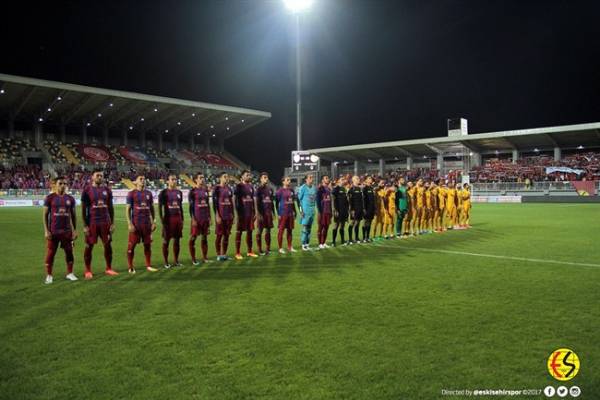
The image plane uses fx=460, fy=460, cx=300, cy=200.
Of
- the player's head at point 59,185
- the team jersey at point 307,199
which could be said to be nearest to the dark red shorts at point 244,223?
the team jersey at point 307,199

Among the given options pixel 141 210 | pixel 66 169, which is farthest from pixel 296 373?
pixel 66 169

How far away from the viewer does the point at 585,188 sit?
35469mm

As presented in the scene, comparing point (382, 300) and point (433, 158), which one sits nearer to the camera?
point (382, 300)

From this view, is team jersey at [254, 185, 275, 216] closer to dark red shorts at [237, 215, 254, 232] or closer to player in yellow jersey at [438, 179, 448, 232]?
dark red shorts at [237, 215, 254, 232]

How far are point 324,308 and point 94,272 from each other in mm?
5214

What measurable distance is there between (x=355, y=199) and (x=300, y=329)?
27.1ft

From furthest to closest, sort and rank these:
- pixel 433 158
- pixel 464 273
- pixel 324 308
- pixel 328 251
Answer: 1. pixel 433 158
2. pixel 328 251
3. pixel 464 273
4. pixel 324 308

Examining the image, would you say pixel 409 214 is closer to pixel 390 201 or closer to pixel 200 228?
pixel 390 201

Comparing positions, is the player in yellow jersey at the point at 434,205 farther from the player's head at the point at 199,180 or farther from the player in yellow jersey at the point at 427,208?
the player's head at the point at 199,180

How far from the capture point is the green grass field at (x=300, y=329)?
11.9 feet

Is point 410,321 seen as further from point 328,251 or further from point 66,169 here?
point 66,169

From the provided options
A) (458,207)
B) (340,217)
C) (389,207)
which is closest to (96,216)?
(340,217)

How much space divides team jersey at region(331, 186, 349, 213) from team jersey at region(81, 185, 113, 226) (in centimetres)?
601

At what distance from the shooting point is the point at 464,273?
8.04m
